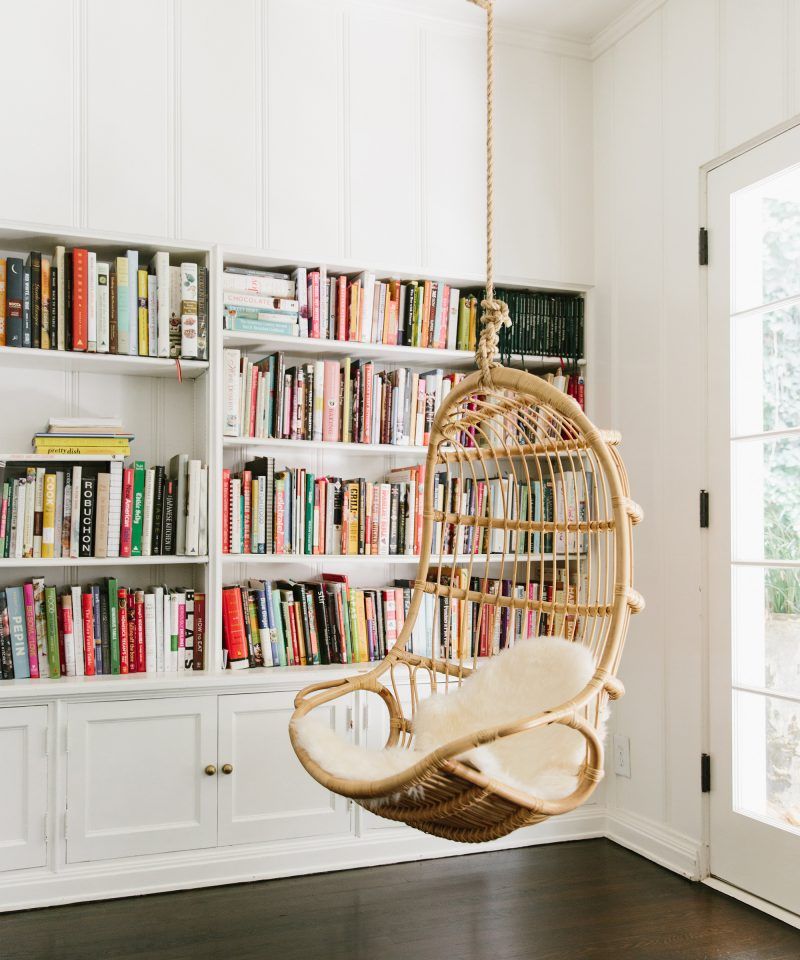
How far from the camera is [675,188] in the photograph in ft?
10.4

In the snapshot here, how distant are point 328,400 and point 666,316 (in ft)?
3.91

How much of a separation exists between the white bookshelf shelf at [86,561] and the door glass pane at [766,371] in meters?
1.75

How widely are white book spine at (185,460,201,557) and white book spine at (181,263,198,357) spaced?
0.37 meters

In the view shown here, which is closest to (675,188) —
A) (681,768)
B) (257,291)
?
(257,291)

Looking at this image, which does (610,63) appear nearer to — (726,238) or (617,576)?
(726,238)

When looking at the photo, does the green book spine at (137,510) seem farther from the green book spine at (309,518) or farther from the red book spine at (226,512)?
the green book spine at (309,518)

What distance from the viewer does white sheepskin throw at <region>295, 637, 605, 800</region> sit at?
2.10m

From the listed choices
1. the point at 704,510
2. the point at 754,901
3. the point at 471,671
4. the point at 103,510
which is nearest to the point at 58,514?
the point at 103,510

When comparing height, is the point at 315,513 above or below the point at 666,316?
below

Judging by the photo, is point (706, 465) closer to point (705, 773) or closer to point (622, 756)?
point (705, 773)

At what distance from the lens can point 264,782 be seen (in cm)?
297

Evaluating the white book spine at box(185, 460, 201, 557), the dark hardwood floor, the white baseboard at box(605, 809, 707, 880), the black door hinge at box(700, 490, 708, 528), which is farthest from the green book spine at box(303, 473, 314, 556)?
the white baseboard at box(605, 809, 707, 880)

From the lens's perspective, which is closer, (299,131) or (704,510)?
(704,510)

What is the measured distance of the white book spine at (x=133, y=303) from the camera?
294 centimetres
